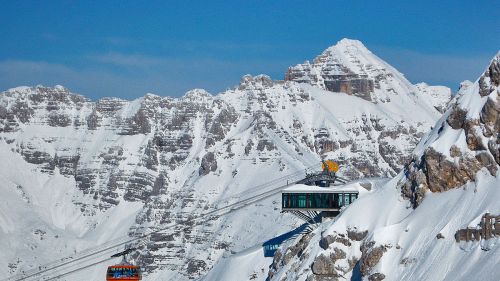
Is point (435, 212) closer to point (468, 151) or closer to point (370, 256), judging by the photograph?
point (468, 151)

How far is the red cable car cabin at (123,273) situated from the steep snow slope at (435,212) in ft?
89.5

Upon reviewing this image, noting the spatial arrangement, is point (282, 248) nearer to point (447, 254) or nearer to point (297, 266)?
point (297, 266)

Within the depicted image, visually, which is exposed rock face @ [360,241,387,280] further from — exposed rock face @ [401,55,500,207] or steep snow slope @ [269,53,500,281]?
exposed rock face @ [401,55,500,207]

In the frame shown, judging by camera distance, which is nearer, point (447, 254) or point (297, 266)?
point (447, 254)

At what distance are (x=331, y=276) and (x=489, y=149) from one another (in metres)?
25.6

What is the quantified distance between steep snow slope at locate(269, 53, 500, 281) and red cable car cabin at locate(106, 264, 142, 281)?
2727cm

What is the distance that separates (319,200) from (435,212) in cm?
3731

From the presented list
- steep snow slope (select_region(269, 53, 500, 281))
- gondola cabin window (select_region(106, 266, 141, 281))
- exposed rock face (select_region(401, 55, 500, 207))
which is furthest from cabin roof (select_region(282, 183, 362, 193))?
exposed rock face (select_region(401, 55, 500, 207))

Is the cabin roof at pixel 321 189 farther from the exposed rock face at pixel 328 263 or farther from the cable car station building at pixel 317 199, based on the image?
the exposed rock face at pixel 328 263

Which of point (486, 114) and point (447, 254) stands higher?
point (486, 114)

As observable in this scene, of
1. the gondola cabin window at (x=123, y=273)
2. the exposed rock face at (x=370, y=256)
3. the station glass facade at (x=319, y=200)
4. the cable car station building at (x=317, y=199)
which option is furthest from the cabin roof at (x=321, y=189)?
the exposed rock face at (x=370, y=256)

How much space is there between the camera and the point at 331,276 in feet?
491

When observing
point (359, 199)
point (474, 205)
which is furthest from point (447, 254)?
point (359, 199)

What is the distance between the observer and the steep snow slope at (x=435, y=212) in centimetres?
13000
